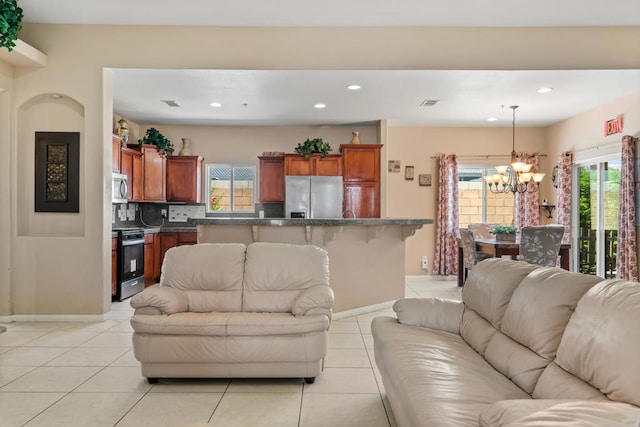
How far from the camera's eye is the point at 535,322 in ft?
5.97

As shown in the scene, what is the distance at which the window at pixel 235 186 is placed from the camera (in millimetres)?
7988

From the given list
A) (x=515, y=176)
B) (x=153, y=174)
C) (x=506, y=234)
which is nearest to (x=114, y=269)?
(x=153, y=174)

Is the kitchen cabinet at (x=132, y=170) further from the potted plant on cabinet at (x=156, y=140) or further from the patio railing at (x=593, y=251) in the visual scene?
the patio railing at (x=593, y=251)

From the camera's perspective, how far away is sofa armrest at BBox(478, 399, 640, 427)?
1.10 meters

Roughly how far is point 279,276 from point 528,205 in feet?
19.6

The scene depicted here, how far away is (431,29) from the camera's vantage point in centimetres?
463

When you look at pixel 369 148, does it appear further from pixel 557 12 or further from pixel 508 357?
pixel 508 357

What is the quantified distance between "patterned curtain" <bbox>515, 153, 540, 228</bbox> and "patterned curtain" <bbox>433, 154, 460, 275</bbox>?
1148 mm

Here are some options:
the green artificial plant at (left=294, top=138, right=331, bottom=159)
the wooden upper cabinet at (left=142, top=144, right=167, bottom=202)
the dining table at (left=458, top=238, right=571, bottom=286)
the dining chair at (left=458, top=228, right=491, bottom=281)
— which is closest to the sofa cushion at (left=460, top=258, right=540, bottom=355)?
the dining table at (left=458, top=238, right=571, bottom=286)

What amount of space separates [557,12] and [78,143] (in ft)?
16.8

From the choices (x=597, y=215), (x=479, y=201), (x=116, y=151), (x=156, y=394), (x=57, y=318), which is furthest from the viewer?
(x=479, y=201)

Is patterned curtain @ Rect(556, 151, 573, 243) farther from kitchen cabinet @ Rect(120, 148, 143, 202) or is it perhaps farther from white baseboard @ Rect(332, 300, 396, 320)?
kitchen cabinet @ Rect(120, 148, 143, 202)

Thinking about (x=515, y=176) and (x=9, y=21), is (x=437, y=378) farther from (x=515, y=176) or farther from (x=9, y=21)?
(x=515, y=176)

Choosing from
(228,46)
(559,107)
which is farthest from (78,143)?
(559,107)
